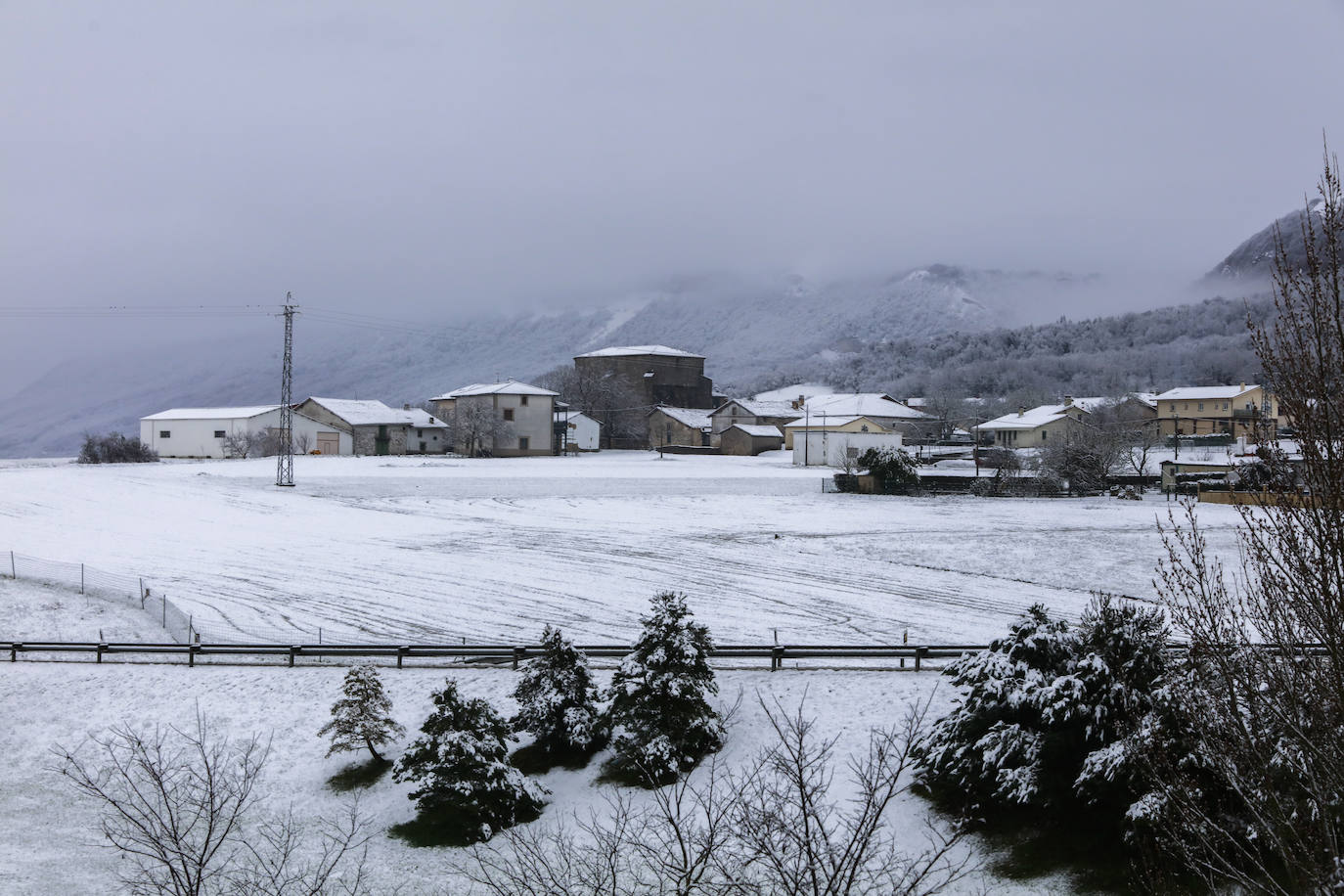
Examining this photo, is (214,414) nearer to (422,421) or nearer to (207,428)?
(207,428)

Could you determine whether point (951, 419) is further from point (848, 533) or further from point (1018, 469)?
point (848, 533)

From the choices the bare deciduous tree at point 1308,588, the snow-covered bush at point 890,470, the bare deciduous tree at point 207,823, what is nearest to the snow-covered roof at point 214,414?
the snow-covered bush at point 890,470

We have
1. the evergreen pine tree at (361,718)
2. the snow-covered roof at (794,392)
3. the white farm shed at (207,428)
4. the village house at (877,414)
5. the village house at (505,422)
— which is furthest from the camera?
the snow-covered roof at (794,392)

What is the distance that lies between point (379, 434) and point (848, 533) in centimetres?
6350

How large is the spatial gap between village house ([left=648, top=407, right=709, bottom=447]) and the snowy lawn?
88245mm

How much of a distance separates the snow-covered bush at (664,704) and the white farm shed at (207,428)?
250 ft

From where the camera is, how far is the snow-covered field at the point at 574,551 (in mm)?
29344

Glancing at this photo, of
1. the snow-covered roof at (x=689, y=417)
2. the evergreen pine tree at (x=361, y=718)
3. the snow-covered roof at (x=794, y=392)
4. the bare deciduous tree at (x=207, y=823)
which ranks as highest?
the snow-covered roof at (x=794, y=392)

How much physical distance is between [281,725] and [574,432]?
82859mm

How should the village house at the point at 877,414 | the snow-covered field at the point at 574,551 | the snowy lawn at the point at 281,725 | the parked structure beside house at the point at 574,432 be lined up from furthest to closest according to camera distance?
the village house at the point at 877,414
the parked structure beside house at the point at 574,432
the snow-covered field at the point at 574,551
the snowy lawn at the point at 281,725

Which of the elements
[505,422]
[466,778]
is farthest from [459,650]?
[505,422]

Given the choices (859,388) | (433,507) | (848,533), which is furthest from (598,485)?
(859,388)

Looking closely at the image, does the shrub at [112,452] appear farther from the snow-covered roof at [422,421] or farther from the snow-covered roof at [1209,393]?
the snow-covered roof at [1209,393]

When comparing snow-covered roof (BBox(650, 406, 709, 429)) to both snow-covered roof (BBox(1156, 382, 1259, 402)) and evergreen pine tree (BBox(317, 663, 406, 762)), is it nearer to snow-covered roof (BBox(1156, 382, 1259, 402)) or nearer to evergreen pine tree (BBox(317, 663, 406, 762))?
snow-covered roof (BBox(1156, 382, 1259, 402))
